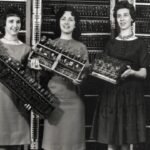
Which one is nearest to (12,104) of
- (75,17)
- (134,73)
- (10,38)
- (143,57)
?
(10,38)

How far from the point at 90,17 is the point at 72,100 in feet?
2.71

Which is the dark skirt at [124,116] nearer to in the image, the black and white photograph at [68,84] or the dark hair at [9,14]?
the black and white photograph at [68,84]

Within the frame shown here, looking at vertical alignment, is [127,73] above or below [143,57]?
below

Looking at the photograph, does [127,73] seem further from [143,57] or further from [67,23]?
[67,23]

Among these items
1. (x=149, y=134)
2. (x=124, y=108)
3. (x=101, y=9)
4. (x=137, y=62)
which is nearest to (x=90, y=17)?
(x=101, y=9)

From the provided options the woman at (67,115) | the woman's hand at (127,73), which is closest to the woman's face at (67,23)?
the woman at (67,115)

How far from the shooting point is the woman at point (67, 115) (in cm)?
275

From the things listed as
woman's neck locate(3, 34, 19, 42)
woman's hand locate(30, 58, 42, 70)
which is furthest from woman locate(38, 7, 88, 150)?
woman's neck locate(3, 34, 19, 42)

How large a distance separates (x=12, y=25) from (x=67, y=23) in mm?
421

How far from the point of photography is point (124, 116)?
2.73 metres

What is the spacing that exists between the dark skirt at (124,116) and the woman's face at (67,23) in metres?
0.57

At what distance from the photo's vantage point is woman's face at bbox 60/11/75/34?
2.82m

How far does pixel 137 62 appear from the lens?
2762mm

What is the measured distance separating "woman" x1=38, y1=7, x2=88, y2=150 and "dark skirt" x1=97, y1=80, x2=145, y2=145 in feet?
0.60
